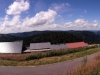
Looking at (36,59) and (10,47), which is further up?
(36,59)

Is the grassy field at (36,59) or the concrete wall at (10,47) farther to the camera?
the concrete wall at (10,47)

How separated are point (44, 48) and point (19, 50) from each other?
467 inches

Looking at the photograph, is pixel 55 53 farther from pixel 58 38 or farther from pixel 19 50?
pixel 58 38

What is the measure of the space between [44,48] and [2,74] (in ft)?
180

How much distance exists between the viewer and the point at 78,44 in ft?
277

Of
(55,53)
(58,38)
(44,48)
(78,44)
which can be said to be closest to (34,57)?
(55,53)

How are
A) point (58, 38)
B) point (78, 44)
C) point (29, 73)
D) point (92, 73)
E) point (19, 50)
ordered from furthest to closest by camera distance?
point (58, 38), point (78, 44), point (19, 50), point (29, 73), point (92, 73)

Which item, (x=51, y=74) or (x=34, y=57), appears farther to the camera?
(x=34, y=57)

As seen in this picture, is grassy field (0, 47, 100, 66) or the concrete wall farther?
the concrete wall

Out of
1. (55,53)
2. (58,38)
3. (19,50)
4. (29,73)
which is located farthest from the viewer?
(58,38)

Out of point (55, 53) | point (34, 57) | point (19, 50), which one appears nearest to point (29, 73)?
point (34, 57)

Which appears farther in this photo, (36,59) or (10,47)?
(10,47)

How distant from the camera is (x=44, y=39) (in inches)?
5728

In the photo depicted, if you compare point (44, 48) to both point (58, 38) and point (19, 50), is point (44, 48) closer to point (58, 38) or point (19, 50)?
point (19, 50)
